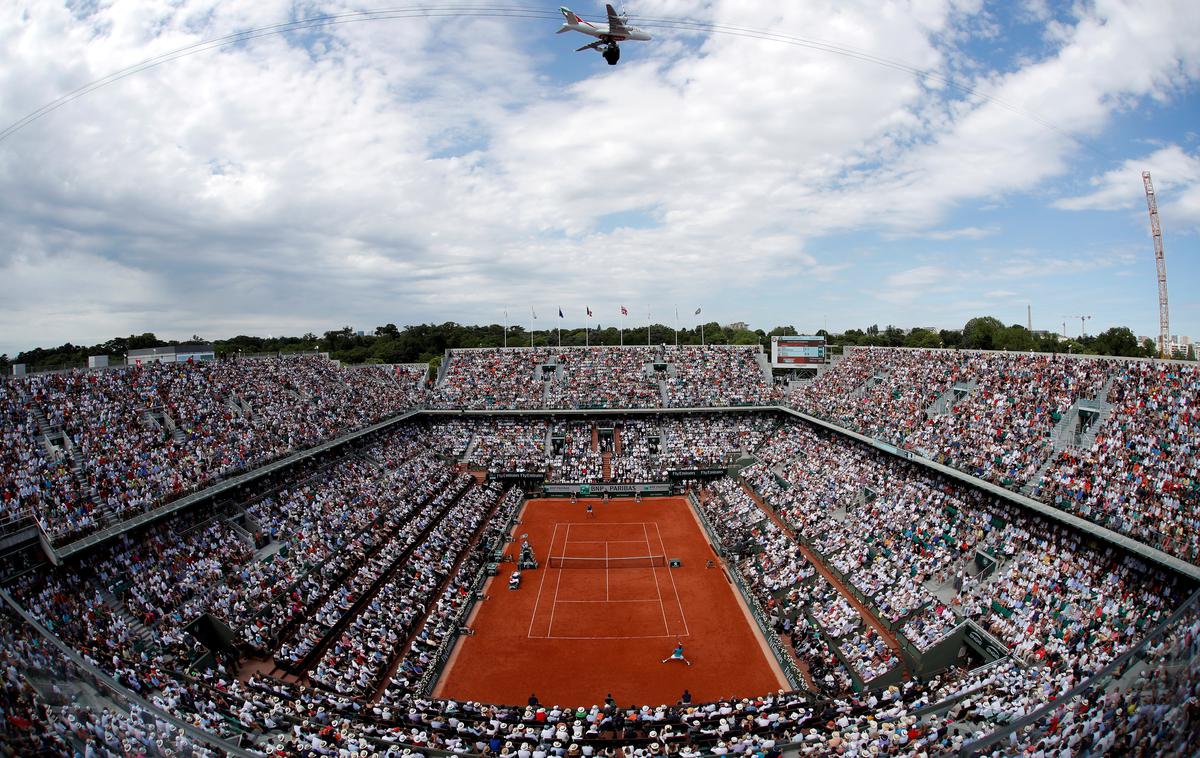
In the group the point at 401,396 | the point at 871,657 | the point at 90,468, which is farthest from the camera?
the point at 401,396

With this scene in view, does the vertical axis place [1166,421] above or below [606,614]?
above

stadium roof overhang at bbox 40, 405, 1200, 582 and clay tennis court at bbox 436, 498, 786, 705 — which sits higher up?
stadium roof overhang at bbox 40, 405, 1200, 582

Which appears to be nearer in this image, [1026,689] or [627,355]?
[1026,689]

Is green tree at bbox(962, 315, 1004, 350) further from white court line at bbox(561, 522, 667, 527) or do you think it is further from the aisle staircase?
the aisle staircase

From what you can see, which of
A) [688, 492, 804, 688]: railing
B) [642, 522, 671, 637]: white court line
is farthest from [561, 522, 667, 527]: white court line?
[688, 492, 804, 688]: railing

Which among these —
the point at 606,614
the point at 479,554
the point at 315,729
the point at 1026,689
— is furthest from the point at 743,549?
the point at 315,729

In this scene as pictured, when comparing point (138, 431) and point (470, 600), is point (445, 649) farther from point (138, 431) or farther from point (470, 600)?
point (138, 431)

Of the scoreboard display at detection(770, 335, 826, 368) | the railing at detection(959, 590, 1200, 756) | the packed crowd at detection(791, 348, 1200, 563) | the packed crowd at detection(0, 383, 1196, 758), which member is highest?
the scoreboard display at detection(770, 335, 826, 368)

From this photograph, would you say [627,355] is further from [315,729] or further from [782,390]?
[315,729]
